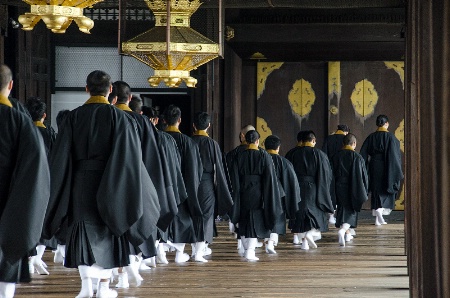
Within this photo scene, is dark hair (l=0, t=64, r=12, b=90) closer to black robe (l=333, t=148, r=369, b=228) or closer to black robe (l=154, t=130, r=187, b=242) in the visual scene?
black robe (l=154, t=130, r=187, b=242)

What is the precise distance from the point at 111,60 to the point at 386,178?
15.3ft

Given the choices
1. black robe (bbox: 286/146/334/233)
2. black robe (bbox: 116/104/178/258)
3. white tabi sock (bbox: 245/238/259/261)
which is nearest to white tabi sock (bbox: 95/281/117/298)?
black robe (bbox: 116/104/178/258)

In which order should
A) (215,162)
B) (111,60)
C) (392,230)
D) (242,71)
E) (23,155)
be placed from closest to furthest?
(23,155) < (215,162) < (392,230) < (111,60) < (242,71)

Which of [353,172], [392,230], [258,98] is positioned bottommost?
[392,230]

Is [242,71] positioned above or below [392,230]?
above

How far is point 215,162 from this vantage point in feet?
34.9

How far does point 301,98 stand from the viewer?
17703 mm

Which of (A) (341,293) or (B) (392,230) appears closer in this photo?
(A) (341,293)

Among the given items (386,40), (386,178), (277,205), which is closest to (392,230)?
(386,178)

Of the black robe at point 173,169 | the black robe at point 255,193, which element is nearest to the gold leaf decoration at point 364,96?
the black robe at point 255,193

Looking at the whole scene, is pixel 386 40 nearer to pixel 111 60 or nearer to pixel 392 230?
pixel 392 230

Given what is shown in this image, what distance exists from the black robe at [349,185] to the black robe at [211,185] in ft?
8.02

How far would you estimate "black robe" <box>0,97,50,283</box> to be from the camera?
570 centimetres

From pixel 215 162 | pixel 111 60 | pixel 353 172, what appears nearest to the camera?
pixel 215 162
